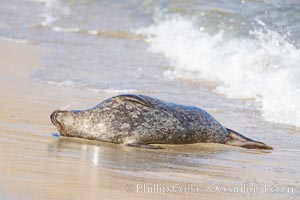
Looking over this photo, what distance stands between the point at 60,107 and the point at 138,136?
151 centimetres

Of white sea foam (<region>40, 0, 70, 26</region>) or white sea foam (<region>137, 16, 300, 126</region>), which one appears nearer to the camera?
white sea foam (<region>137, 16, 300, 126</region>)

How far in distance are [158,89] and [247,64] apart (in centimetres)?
188

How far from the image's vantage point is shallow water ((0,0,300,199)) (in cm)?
582

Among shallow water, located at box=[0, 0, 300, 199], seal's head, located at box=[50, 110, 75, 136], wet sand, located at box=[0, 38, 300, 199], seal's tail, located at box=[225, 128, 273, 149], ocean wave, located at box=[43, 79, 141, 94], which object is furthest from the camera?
ocean wave, located at box=[43, 79, 141, 94]

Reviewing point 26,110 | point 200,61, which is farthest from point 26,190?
point 200,61

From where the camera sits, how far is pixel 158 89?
1003cm

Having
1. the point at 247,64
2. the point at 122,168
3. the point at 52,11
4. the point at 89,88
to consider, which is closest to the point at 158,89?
the point at 89,88

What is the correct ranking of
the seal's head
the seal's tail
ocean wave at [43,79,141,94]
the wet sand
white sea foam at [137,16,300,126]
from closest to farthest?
the wet sand → the seal's tail → the seal's head → white sea foam at [137,16,300,126] → ocean wave at [43,79,141,94]

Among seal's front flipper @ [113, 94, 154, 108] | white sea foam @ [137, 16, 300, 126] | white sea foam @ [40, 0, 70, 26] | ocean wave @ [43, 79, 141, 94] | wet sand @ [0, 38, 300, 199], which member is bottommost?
wet sand @ [0, 38, 300, 199]

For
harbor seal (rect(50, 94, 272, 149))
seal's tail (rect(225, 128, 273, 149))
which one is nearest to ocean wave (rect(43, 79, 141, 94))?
harbor seal (rect(50, 94, 272, 149))

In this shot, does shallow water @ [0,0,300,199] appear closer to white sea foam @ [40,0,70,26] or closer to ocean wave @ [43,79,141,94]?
ocean wave @ [43,79,141,94]

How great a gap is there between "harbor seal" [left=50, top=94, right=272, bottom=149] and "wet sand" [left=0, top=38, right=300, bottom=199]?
12 cm

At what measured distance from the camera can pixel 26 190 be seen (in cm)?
520

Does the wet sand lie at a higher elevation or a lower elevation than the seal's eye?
lower
